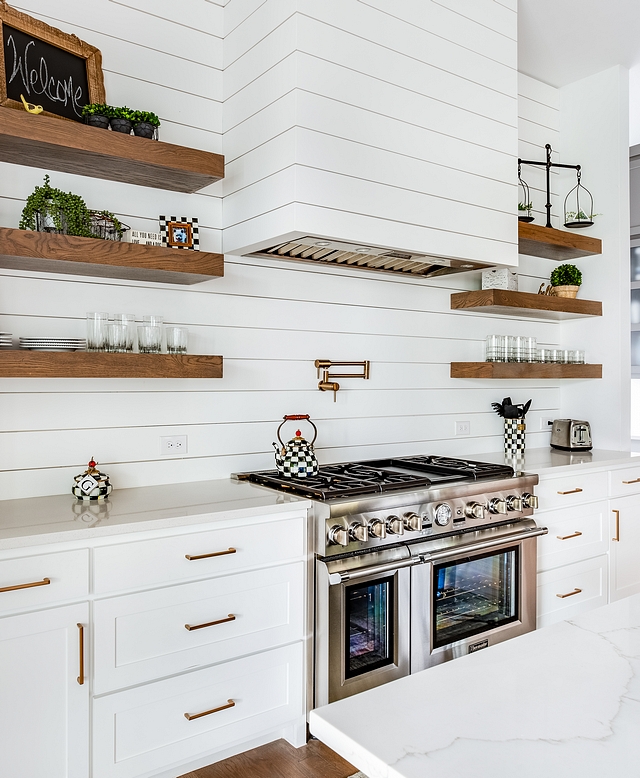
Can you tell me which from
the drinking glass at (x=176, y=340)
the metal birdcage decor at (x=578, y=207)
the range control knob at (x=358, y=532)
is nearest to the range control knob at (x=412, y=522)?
the range control knob at (x=358, y=532)

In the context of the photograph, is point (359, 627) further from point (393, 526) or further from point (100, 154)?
point (100, 154)

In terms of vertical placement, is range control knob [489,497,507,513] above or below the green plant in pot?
below

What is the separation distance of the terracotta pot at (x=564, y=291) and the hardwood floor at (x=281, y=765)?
9.19 feet

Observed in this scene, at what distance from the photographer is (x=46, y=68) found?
7.28 feet

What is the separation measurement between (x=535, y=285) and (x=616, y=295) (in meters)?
0.47

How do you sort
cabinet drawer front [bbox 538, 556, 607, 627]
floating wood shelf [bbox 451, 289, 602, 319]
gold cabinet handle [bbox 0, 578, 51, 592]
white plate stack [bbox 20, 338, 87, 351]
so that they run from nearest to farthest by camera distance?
gold cabinet handle [bbox 0, 578, 51, 592]
white plate stack [bbox 20, 338, 87, 351]
cabinet drawer front [bbox 538, 556, 607, 627]
floating wood shelf [bbox 451, 289, 602, 319]

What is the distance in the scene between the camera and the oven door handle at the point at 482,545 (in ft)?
8.32

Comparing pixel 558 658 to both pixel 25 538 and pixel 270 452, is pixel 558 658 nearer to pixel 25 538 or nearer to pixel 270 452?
pixel 25 538

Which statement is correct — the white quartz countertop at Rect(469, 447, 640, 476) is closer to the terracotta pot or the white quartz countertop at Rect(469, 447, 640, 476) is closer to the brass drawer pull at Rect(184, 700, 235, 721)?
the terracotta pot

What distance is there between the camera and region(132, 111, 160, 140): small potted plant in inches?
89.5

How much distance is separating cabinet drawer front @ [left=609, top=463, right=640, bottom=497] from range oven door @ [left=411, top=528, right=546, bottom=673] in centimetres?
73

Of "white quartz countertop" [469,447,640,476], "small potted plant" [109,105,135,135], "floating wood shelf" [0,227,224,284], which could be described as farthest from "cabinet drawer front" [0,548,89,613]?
"white quartz countertop" [469,447,640,476]

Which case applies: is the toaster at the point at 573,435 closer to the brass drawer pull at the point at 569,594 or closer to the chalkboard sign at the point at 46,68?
the brass drawer pull at the point at 569,594

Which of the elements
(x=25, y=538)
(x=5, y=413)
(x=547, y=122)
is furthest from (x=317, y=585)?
(x=547, y=122)
